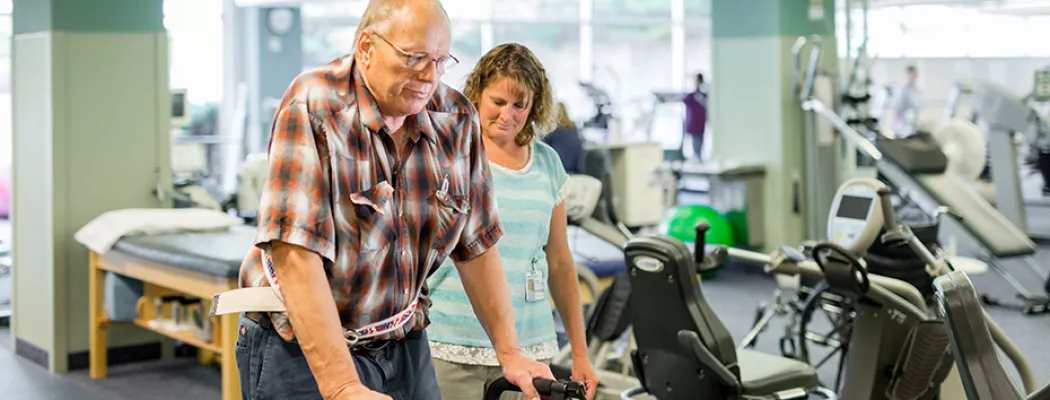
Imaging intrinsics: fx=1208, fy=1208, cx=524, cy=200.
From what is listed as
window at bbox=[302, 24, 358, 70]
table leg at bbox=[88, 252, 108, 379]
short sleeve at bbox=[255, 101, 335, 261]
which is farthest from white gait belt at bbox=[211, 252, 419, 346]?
window at bbox=[302, 24, 358, 70]

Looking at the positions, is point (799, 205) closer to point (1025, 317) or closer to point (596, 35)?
point (1025, 317)

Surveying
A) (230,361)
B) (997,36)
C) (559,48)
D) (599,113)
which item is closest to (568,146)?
(599,113)

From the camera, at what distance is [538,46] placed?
15508mm

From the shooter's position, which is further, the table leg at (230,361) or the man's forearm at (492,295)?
the table leg at (230,361)

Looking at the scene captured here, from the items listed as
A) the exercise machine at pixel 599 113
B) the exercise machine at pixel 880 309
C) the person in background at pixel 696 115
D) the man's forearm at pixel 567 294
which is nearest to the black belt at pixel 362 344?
the man's forearm at pixel 567 294

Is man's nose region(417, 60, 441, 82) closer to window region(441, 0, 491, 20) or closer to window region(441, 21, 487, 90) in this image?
window region(441, 0, 491, 20)

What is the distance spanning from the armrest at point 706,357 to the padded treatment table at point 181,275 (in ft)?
5.57

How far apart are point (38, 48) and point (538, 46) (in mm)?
10406

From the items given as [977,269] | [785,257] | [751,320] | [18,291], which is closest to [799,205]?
[751,320]

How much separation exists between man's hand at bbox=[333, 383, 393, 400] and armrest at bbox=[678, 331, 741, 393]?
72.4 inches

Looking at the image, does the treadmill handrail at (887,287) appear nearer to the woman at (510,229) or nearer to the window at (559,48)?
the woman at (510,229)

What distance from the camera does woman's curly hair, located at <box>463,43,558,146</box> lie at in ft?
7.89

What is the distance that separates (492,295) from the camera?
1.95 meters

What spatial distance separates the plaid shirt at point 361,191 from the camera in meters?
1.60
